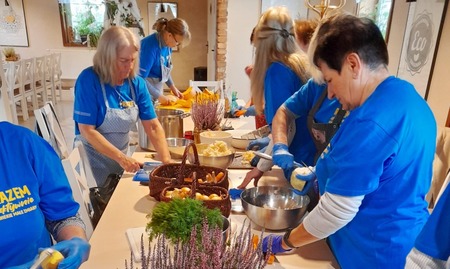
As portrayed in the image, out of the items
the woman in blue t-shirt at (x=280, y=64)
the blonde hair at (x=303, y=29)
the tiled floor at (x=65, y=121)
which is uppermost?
the blonde hair at (x=303, y=29)

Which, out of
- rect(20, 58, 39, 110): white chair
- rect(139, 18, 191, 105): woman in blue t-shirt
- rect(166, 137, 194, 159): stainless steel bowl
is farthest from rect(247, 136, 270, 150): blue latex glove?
rect(20, 58, 39, 110): white chair

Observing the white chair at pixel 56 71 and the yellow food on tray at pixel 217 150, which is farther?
the white chair at pixel 56 71

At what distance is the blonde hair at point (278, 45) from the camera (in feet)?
5.68

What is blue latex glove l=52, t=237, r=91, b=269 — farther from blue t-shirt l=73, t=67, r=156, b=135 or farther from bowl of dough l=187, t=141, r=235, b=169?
blue t-shirt l=73, t=67, r=156, b=135

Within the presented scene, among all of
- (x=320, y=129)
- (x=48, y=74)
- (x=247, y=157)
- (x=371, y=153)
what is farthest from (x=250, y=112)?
(x=48, y=74)

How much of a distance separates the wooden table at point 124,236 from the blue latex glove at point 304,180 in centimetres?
21

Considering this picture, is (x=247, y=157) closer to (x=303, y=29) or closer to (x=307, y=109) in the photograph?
(x=307, y=109)

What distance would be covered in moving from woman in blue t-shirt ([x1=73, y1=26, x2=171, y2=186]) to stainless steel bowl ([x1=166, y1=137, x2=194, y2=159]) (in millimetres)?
53

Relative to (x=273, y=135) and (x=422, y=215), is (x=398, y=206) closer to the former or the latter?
(x=422, y=215)

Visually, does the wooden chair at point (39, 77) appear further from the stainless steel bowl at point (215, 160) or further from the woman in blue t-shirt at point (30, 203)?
the woman in blue t-shirt at point (30, 203)

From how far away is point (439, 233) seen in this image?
736mm

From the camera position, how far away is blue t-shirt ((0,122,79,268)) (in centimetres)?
97

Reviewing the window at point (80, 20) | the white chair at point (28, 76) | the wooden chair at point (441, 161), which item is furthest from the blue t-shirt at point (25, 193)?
the window at point (80, 20)

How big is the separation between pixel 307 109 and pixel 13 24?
8.39 metres
